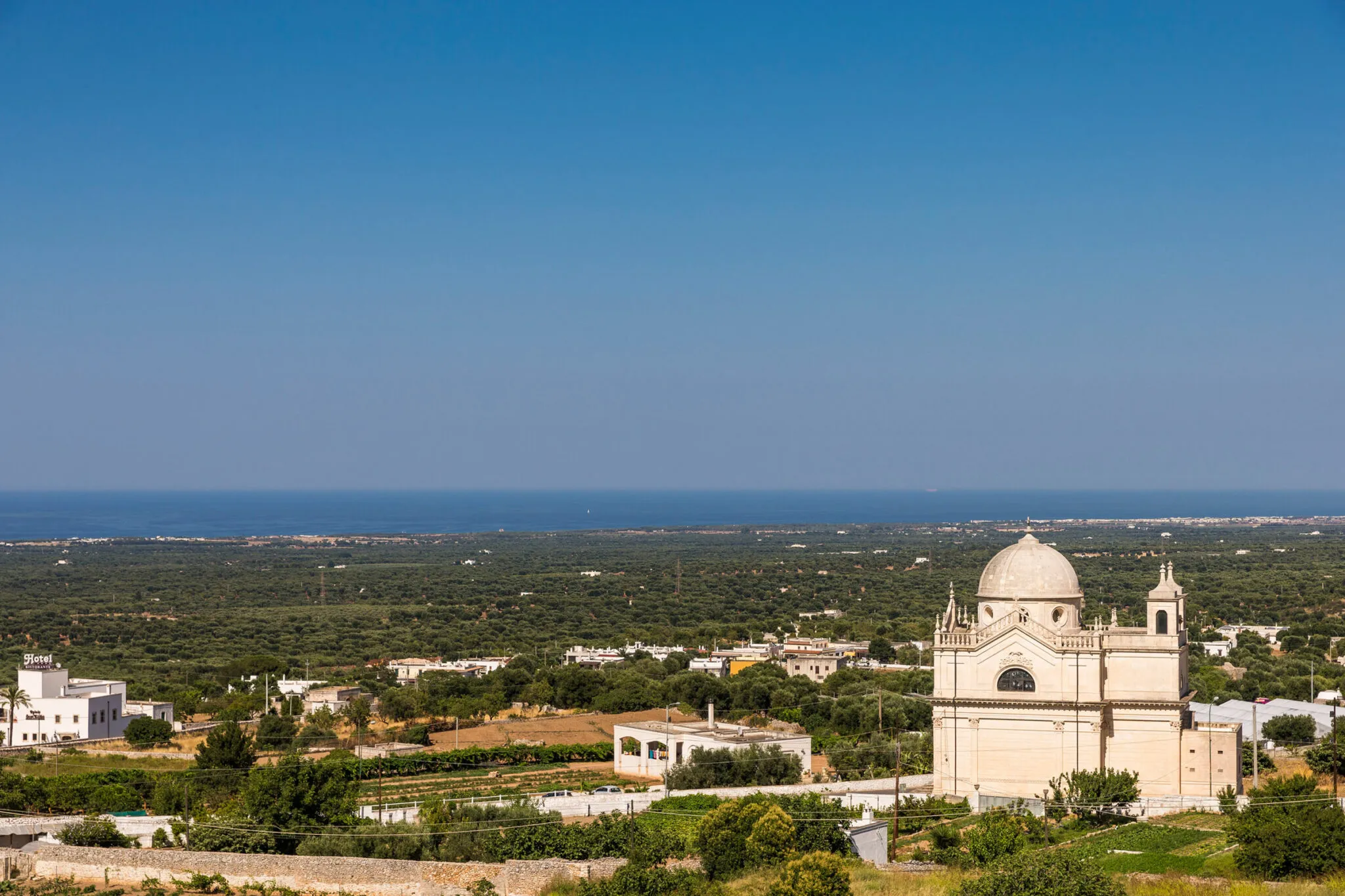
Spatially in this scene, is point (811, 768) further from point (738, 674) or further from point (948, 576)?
point (948, 576)

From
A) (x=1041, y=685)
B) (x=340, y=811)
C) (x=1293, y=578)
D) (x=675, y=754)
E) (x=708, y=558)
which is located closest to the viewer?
(x=340, y=811)

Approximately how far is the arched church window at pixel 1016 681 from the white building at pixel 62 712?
33.5 metres

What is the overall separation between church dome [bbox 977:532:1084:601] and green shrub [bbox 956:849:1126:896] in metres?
13.9

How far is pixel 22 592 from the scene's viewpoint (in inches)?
5207

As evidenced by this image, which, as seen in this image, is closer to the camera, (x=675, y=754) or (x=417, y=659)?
(x=675, y=754)

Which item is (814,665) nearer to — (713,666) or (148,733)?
(713,666)

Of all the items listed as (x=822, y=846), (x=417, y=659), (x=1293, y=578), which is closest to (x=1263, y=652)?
(x=417, y=659)

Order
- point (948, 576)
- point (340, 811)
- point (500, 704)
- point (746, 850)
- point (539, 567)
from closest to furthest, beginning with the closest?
point (746, 850) < point (340, 811) < point (500, 704) < point (948, 576) < point (539, 567)

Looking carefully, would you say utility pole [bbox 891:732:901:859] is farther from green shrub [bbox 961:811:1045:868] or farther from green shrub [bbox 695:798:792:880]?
green shrub [bbox 695:798:792:880]

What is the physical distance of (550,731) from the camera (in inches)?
2233

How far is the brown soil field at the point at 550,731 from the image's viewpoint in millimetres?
54688

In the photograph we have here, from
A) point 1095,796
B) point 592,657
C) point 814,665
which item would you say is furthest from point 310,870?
point 592,657

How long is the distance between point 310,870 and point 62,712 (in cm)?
3073

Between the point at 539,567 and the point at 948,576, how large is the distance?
53368 millimetres
